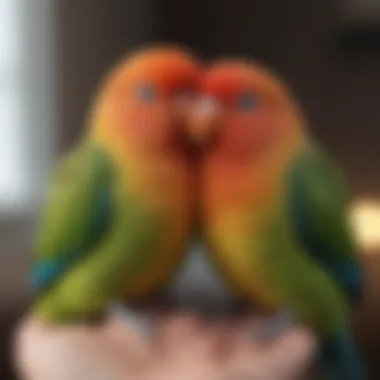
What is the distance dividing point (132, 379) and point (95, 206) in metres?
0.13

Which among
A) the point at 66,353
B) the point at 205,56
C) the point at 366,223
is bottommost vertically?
the point at 66,353

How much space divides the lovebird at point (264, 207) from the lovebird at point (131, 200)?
0.02 m

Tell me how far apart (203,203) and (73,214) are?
98mm

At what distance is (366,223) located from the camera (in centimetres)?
60

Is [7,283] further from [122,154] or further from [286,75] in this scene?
[286,75]

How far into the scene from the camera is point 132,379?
584mm

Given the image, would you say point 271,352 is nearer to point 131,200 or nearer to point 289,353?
point 289,353

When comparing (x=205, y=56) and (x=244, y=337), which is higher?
(x=205, y=56)

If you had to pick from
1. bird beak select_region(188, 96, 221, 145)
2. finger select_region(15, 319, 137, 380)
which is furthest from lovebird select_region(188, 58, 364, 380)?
finger select_region(15, 319, 137, 380)

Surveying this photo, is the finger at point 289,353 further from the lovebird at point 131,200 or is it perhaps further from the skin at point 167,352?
the lovebird at point 131,200

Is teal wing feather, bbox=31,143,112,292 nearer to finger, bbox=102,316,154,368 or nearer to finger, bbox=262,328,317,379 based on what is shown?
finger, bbox=102,316,154,368

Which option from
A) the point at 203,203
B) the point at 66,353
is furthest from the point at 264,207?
the point at 66,353

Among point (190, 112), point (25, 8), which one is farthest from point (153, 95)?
point (25, 8)

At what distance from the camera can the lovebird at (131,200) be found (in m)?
0.58
